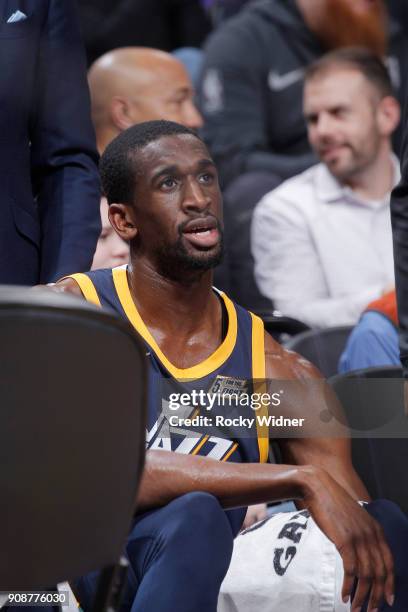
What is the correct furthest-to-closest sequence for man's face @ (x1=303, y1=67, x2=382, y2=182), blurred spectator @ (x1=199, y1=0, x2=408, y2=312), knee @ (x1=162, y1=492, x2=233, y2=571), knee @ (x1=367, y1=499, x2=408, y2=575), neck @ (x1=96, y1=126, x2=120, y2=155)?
blurred spectator @ (x1=199, y1=0, x2=408, y2=312) → man's face @ (x1=303, y1=67, x2=382, y2=182) → neck @ (x1=96, y1=126, x2=120, y2=155) → knee @ (x1=367, y1=499, x2=408, y2=575) → knee @ (x1=162, y1=492, x2=233, y2=571)

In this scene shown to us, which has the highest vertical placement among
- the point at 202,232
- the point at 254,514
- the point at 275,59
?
the point at 275,59

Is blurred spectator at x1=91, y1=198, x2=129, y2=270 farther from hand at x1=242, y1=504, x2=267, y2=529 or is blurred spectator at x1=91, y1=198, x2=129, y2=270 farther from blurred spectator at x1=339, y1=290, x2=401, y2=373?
hand at x1=242, y1=504, x2=267, y2=529

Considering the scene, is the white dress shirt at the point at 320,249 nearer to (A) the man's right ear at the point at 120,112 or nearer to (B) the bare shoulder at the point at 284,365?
(A) the man's right ear at the point at 120,112

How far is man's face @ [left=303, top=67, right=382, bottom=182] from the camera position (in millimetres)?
4609

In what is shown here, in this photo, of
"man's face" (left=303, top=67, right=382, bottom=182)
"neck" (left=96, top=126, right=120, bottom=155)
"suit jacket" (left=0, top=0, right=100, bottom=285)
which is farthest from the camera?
"man's face" (left=303, top=67, right=382, bottom=182)

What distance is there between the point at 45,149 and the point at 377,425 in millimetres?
1006

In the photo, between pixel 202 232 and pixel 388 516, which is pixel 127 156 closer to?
pixel 202 232

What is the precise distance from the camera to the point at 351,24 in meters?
5.41

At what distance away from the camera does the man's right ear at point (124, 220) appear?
2754mm

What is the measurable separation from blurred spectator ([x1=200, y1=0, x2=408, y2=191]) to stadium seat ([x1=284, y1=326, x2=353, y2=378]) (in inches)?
66.6

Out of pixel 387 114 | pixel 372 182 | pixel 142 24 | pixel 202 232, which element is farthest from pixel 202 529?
pixel 142 24

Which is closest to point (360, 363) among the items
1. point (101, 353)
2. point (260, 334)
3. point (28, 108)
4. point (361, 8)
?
point (260, 334)

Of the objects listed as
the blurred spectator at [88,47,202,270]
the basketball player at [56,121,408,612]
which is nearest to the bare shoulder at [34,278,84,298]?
the basketball player at [56,121,408,612]

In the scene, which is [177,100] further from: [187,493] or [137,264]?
[187,493]
